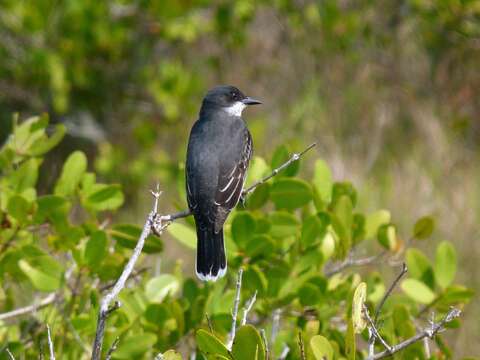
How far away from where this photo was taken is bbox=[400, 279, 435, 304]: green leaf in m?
3.67

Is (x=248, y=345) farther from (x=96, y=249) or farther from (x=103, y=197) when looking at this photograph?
(x=103, y=197)

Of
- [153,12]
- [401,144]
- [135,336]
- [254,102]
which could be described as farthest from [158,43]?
[135,336]

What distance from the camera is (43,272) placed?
351cm

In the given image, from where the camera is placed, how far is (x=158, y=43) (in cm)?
1011

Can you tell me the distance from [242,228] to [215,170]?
3.51ft

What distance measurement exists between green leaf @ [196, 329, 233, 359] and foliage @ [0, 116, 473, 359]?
2.70ft

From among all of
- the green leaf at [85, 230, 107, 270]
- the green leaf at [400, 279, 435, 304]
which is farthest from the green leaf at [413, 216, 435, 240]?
the green leaf at [85, 230, 107, 270]

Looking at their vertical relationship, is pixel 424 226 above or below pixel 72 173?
below

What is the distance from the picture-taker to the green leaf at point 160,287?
3723 millimetres

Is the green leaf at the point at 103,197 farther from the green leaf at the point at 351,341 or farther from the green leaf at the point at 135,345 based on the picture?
the green leaf at the point at 351,341

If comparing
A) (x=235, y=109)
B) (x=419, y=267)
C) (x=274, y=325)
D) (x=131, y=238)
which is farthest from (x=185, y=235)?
(x=235, y=109)

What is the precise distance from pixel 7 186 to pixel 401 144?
5.73m

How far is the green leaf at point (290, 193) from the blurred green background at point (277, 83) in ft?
11.5

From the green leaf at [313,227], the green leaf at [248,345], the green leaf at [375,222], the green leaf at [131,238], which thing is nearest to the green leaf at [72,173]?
the green leaf at [131,238]
